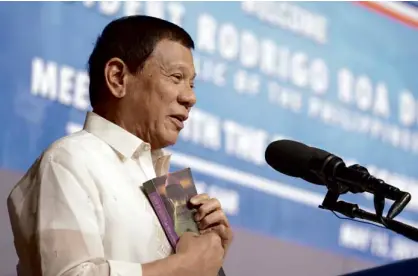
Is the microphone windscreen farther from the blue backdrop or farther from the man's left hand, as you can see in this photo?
the blue backdrop

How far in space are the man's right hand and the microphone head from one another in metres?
0.18

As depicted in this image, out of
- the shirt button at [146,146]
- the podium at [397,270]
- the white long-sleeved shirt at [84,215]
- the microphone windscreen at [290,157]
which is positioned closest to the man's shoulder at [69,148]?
the white long-sleeved shirt at [84,215]

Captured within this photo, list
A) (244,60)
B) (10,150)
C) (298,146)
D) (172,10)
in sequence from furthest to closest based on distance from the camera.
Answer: (244,60), (172,10), (10,150), (298,146)

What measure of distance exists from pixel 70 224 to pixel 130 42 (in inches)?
17.3

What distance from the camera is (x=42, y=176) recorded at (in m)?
1.69

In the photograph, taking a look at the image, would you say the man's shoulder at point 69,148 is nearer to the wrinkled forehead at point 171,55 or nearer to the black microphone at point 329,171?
the wrinkled forehead at point 171,55

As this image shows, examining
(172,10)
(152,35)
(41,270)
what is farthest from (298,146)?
(172,10)

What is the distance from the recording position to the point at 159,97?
1881 millimetres

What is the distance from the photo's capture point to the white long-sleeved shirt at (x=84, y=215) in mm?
1607

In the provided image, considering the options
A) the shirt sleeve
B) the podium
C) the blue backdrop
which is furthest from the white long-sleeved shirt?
the blue backdrop

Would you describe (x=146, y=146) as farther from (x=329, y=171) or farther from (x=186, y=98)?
(x=329, y=171)

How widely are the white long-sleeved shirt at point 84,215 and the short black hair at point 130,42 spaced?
164mm

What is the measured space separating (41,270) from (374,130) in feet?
5.95

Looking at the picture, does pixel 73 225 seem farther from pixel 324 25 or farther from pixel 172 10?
pixel 324 25
